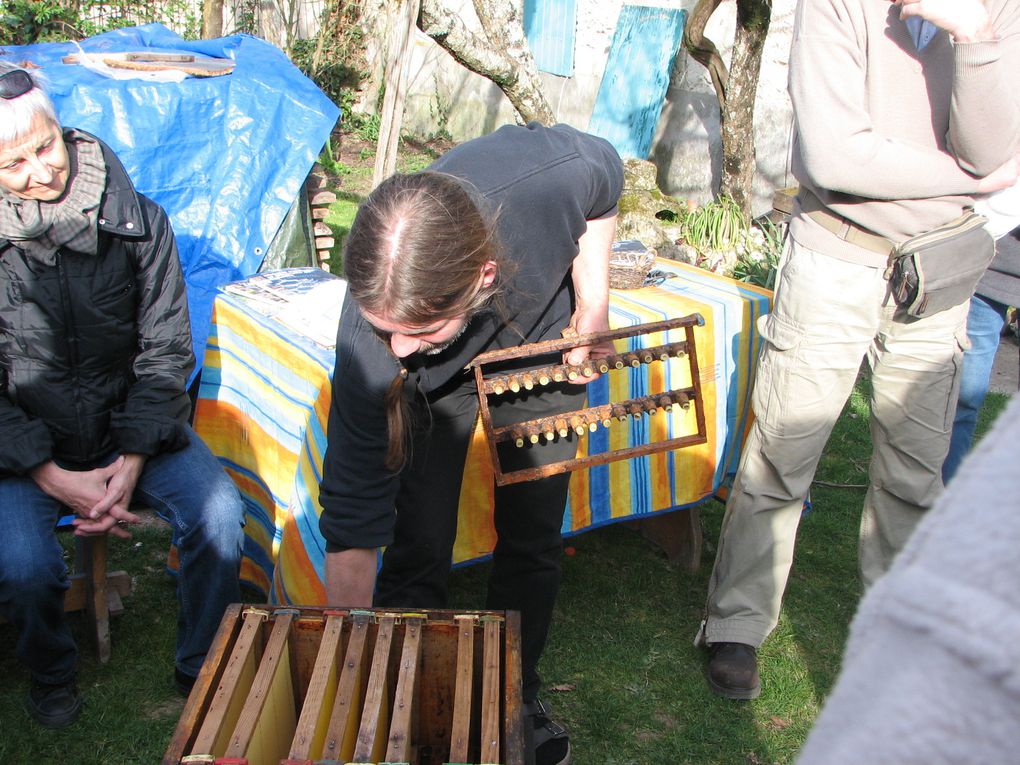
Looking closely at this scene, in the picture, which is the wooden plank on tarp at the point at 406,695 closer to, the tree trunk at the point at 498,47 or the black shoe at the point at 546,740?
the black shoe at the point at 546,740

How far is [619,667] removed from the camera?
3.10 meters

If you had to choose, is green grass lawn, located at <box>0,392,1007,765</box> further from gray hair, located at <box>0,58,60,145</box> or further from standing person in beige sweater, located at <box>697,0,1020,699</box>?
gray hair, located at <box>0,58,60,145</box>

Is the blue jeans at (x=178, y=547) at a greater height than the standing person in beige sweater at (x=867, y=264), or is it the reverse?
the standing person in beige sweater at (x=867, y=264)

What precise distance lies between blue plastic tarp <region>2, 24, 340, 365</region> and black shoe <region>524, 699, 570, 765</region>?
95.4 inches

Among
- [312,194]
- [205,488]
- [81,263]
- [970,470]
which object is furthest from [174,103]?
[970,470]

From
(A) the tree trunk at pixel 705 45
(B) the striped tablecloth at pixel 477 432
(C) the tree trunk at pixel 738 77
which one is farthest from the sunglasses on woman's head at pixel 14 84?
(A) the tree trunk at pixel 705 45

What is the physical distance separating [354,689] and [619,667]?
1503 mm

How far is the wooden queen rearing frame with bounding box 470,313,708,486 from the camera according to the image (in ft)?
7.27

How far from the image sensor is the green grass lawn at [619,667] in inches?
108

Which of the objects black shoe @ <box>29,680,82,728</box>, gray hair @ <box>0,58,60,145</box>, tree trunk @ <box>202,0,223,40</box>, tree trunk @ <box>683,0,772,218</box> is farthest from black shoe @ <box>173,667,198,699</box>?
tree trunk @ <box>202,0,223,40</box>

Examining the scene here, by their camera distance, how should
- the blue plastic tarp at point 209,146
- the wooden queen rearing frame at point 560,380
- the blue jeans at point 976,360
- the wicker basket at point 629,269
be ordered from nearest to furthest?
the wooden queen rearing frame at point 560,380
the blue jeans at point 976,360
the wicker basket at point 629,269
the blue plastic tarp at point 209,146

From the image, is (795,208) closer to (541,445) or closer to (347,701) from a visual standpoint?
(541,445)

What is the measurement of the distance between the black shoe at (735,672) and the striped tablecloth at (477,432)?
0.62m

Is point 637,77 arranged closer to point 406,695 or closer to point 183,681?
point 183,681
